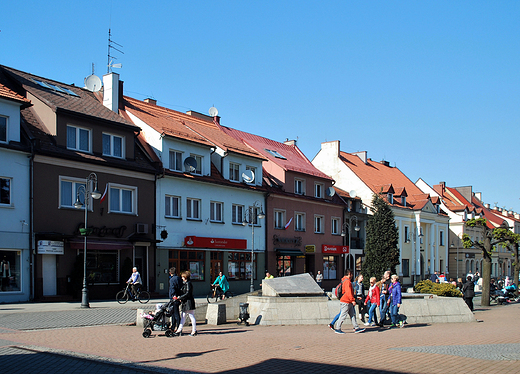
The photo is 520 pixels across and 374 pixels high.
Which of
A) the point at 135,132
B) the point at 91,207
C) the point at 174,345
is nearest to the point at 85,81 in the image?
the point at 135,132

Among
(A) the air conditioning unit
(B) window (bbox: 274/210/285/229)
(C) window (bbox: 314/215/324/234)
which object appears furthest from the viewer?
(C) window (bbox: 314/215/324/234)

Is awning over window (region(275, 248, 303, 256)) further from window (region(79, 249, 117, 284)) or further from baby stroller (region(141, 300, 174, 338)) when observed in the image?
baby stroller (region(141, 300, 174, 338))

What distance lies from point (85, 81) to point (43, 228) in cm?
1106

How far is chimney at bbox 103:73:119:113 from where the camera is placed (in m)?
33.1

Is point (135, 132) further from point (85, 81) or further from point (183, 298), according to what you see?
point (183, 298)

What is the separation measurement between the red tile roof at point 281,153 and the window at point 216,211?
762cm

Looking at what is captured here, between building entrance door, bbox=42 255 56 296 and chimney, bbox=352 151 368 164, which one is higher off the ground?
chimney, bbox=352 151 368 164

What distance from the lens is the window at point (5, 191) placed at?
2469cm

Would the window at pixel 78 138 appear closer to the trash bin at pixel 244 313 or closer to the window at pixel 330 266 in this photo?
the trash bin at pixel 244 313

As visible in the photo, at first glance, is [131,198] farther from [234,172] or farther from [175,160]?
[234,172]

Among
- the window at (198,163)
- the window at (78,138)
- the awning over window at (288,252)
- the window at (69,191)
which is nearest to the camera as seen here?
the window at (69,191)

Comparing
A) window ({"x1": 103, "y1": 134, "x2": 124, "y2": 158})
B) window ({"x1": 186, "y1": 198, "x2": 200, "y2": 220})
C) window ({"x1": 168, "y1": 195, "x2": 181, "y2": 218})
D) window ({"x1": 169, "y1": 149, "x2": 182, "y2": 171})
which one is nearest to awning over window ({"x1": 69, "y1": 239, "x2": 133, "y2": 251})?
window ({"x1": 168, "y1": 195, "x2": 181, "y2": 218})

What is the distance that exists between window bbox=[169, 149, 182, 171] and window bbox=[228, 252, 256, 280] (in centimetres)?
690

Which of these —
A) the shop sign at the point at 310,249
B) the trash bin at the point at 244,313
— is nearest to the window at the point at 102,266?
the trash bin at the point at 244,313
